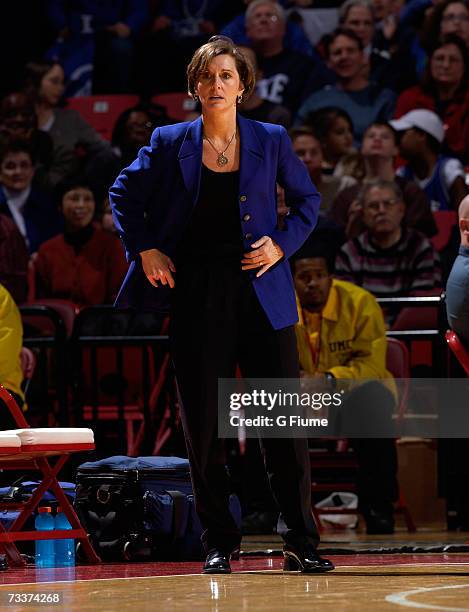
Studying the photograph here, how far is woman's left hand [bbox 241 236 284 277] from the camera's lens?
408 cm

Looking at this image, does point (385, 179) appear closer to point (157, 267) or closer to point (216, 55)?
point (216, 55)

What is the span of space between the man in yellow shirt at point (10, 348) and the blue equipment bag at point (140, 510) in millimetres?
678

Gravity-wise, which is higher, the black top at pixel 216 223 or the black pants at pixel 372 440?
the black top at pixel 216 223

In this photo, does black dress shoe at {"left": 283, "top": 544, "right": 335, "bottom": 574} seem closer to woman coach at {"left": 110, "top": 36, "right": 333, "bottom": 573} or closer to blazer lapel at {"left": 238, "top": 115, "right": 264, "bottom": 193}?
woman coach at {"left": 110, "top": 36, "right": 333, "bottom": 573}

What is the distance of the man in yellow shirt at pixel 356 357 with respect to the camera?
6.59 metres

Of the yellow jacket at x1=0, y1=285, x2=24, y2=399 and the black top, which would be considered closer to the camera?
the black top

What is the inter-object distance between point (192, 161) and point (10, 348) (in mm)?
2433

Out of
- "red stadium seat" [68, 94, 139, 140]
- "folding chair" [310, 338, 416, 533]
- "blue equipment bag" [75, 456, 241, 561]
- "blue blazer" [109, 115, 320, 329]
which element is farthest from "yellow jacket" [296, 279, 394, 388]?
"red stadium seat" [68, 94, 139, 140]

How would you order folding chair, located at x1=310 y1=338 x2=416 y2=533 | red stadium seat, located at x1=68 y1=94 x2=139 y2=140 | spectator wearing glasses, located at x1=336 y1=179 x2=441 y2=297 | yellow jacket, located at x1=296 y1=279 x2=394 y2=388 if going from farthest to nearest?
1. red stadium seat, located at x1=68 y1=94 x2=139 y2=140
2. spectator wearing glasses, located at x1=336 y1=179 x2=441 y2=297
3. folding chair, located at x1=310 y1=338 x2=416 y2=533
4. yellow jacket, located at x1=296 y1=279 x2=394 y2=388

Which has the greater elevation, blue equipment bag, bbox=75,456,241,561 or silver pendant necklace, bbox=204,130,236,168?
silver pendant necklace, bbox=204,130,236,168

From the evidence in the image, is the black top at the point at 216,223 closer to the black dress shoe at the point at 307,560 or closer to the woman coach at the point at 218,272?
the woman coach at the point at 218,272

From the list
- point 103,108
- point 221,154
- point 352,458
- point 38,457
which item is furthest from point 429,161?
point 221,154

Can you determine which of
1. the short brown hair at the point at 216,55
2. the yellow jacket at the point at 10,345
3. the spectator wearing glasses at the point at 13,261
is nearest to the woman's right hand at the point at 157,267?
the short brown hair at the point at 216,55

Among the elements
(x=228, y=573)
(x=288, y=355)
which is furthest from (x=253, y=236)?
(x=228, y=573)
